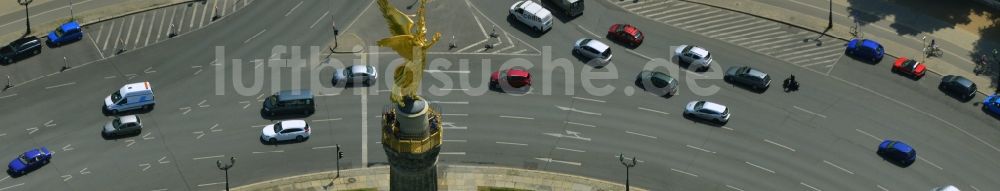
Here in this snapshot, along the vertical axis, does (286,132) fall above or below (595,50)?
below

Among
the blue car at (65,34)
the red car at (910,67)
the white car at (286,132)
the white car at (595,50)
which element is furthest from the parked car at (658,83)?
the blue car at (65,34)

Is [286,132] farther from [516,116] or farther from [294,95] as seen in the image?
[516,116]

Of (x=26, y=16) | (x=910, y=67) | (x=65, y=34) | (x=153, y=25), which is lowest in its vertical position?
(x=910, y=67)

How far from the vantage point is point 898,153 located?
12194 centimetres

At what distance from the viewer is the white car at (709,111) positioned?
12731 cm

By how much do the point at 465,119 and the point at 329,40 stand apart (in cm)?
2193

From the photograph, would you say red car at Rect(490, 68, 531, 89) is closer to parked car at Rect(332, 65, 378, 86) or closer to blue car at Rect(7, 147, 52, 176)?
parked car at Rect(332, 65, 378, 86)

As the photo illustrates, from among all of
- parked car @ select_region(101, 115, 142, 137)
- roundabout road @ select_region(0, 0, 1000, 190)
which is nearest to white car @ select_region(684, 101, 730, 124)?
roundabout road @ select_region(0, 0, 1000, 190)

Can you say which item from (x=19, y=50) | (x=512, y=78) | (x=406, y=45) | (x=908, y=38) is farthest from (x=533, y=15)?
(x=406, y=45)

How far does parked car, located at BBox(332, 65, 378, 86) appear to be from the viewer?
133 m

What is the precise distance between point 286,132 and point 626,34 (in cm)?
3925

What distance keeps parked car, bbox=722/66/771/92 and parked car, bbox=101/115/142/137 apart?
194ft

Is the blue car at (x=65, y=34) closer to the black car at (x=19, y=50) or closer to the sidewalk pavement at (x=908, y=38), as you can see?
the black car at (x=19, y=50)

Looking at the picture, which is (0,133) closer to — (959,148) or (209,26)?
(209,26)
